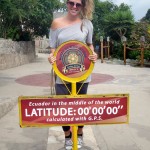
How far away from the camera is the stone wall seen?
1446cm

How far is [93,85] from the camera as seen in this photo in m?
9.26

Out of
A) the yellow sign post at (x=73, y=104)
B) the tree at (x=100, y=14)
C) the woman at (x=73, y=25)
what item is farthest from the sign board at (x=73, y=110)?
the tree at (x=100, y=14)

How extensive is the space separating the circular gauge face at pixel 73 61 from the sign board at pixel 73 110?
24 cm

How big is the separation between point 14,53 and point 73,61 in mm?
13460

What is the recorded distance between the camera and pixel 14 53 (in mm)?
16125

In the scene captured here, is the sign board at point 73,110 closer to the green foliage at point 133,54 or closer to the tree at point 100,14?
the green foliage at point 133,54

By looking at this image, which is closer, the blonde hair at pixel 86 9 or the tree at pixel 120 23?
the blonde hair at pixel 86 9

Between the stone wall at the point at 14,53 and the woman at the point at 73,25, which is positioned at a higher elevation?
the woman at the point at 73,25

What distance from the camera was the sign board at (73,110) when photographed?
288 cm

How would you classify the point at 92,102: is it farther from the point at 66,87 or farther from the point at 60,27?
the point at 60,27

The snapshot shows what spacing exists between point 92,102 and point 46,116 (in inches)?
17.2

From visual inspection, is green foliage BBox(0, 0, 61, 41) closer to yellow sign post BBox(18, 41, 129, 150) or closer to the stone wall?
the stone wall

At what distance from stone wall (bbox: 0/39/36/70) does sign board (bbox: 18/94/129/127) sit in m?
11.3

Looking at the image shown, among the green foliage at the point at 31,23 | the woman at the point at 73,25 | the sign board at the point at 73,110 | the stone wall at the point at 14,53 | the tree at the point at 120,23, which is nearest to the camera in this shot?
the sign board at the point at 73,110
